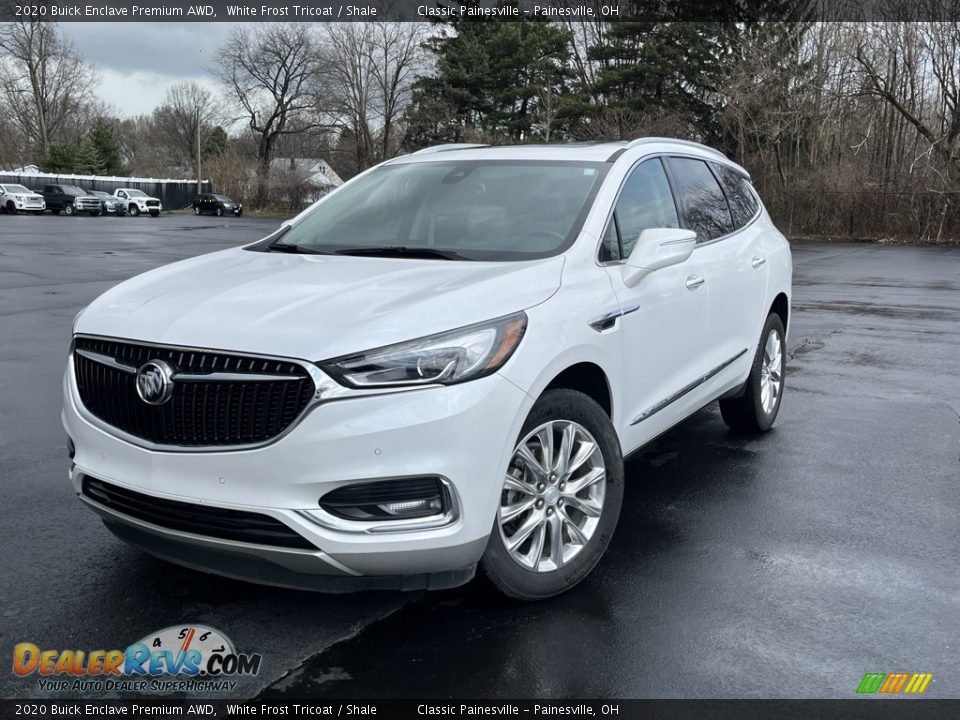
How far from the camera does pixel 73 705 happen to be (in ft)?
9.39

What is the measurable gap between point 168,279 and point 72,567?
4.20 ft

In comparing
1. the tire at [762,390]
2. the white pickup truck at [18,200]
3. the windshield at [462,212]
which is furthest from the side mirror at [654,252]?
the white pickup truck at [18,200]

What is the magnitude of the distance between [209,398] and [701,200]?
3405 millimetres

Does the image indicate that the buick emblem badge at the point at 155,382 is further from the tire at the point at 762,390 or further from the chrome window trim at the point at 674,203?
the tire at the point at 762,390

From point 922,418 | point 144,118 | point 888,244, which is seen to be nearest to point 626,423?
point 922,418

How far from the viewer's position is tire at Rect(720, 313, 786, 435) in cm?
594

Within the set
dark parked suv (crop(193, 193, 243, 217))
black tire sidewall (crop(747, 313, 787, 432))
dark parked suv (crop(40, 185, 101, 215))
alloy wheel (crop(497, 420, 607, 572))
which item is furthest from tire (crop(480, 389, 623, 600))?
dark parked suv (crop(193, 193, 243, 217))

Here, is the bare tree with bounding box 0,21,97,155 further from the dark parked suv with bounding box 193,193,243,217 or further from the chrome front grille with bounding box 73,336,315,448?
the chrome front grille with bounding box 73,336,315,448

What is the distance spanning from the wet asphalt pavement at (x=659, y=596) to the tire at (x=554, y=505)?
125mm

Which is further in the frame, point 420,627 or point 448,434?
point 420,627

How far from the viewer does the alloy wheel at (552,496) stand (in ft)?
11.2

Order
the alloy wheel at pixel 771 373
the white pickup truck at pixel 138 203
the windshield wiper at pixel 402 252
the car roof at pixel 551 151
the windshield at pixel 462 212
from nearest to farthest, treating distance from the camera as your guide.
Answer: the windshield wiper at pixel 402 252
the windshield at pixel 462 212
the car roof at pixel 551 151
the alloy wheel at pixel 771 373
the white pickup truck at pixel 138 203

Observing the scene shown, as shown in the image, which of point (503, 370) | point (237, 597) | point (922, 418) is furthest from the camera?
point (922, 418)

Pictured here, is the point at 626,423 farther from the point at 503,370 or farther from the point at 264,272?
the point at 264,272
